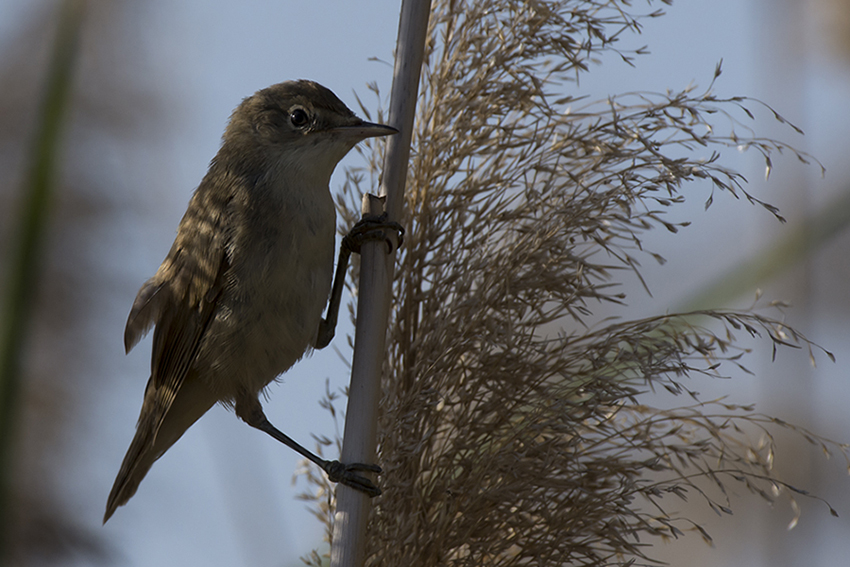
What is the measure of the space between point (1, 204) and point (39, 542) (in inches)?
32.8

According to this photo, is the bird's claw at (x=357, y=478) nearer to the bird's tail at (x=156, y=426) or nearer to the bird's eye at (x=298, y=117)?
the bird's tail at (x=156, y=426)

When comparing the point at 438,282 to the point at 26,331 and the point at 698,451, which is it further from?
the point at 26,331

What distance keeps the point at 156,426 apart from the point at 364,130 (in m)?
1.14

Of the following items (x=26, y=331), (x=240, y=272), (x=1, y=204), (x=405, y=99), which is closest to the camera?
(x=26, y=331)

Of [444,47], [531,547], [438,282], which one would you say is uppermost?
[444,47]

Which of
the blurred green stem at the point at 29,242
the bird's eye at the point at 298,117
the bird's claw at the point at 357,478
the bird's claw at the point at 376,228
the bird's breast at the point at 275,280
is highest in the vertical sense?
the bird's eye at the point at 298,117

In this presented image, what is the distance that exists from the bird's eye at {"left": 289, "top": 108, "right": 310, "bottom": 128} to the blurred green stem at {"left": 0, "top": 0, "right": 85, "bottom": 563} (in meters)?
1.21

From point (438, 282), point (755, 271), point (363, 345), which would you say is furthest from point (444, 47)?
point (755, 271)

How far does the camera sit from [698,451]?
1644mm

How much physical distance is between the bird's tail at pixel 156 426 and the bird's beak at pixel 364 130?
0.97m

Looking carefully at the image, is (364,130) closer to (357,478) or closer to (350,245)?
(350,245)

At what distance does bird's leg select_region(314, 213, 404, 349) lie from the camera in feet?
6.06

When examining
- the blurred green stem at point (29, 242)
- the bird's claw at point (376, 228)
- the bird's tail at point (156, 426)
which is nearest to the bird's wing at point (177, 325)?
the bird's tail at point (156, 426)

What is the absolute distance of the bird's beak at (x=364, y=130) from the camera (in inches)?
78.4
